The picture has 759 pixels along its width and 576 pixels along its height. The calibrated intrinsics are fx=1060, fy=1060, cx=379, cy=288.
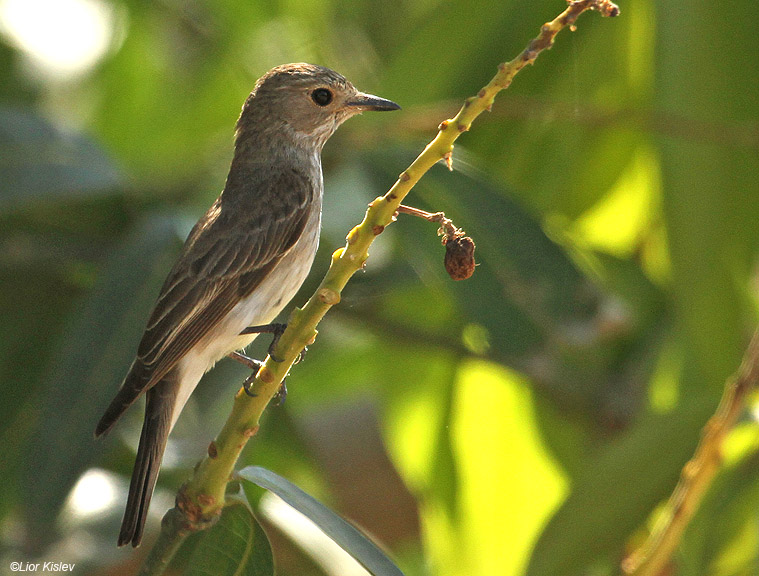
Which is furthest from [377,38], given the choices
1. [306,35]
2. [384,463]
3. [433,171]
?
[384,463]

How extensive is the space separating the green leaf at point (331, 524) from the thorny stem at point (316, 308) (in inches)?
3.2

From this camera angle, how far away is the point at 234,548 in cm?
183

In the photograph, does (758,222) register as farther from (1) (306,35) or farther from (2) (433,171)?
(1) (306,35)

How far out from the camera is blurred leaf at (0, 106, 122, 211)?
10.1 feet

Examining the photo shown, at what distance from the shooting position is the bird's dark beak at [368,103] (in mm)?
2803

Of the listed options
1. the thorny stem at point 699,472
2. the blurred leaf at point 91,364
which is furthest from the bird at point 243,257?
the thorny stem at point 699,472

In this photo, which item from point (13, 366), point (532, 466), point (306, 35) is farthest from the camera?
point (306, 35)

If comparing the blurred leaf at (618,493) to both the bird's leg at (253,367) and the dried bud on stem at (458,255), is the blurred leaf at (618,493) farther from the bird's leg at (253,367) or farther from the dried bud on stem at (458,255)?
the dried bud on stem at (458,255)

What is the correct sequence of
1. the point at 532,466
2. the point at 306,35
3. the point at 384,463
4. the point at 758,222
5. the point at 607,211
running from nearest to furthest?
1. the point at 758,222
2. the point at 532,466
3. the point at 607,211
4. the point at 306,35
5. the point at 384,463

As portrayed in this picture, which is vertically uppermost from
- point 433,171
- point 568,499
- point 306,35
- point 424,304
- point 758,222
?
point 306,35

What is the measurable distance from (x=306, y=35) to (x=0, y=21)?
1.33 m

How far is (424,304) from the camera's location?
163 inches

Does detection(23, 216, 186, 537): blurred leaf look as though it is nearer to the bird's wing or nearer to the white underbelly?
the bird's wing

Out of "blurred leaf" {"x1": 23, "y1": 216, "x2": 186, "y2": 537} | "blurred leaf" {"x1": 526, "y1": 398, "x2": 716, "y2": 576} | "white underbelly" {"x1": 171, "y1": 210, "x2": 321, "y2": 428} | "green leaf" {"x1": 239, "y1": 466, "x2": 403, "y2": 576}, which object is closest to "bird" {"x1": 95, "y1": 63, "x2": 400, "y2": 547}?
"white underbelly" {"x1": 171, "y1": 210, "x2": 321, "y2": 428}
